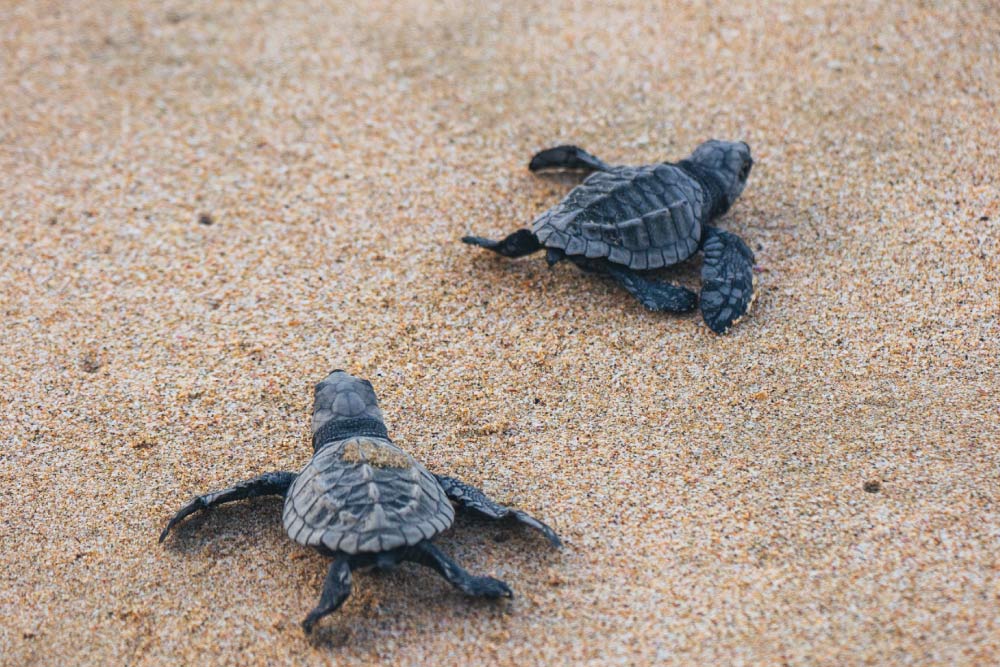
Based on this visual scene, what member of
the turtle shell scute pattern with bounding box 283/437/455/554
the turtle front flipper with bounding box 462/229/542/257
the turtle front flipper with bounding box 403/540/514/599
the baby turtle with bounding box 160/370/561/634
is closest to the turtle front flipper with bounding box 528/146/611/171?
A: the turtle front flipper with bounding box 462/229/542/257

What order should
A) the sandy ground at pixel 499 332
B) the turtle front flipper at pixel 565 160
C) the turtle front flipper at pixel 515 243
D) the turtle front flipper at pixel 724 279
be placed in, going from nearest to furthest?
Result: the sandy ground at pixel 499 332 < the turtle front flipper at pixel 724 279 < the turtle front flipper at pixel 515 243 < the turtle front flipper at pixel 565 160

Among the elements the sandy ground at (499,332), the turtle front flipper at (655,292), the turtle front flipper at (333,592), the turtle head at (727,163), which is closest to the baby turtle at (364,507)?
the turtle front flipper at (333,592)

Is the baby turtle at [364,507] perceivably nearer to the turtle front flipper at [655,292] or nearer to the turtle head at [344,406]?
the turtle head at [344,406]

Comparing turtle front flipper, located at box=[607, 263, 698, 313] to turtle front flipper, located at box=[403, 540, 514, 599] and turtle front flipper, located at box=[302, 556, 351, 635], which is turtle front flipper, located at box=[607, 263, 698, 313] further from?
turtle front flipper, located at box=[302, 556, 351, 635]

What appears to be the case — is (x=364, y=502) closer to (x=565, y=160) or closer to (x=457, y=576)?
(x=457, y=576)

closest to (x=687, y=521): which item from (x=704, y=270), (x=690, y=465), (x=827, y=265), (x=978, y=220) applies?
(x=690, y=465)

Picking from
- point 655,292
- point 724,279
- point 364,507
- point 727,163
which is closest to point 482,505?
point 364,507

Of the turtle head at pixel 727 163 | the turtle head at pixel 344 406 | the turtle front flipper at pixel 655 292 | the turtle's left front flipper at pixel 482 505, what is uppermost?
the turtle head at pixel 727 163
